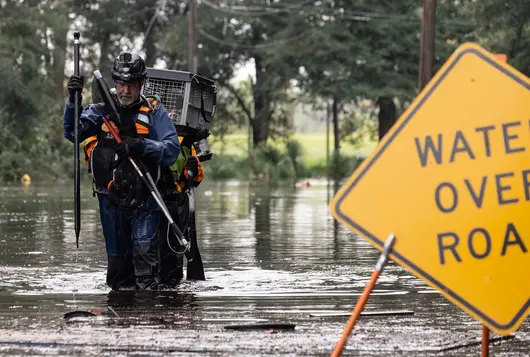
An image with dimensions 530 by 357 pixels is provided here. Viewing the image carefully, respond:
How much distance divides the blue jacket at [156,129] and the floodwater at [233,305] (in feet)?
3.37

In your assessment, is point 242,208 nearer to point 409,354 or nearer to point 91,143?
point 91,143

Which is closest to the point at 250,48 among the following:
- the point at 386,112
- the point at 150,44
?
the point at 150,44

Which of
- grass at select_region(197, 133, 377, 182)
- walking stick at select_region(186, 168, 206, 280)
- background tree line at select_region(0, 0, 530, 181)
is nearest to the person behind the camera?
walking stick at select_region(186, 168, 206, 280)

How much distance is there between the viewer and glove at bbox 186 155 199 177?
35.5 feet

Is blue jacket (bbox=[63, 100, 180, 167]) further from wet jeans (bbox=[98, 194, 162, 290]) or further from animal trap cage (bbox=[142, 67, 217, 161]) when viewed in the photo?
animal trap cage (bbox=[142, 67, 217, 161])

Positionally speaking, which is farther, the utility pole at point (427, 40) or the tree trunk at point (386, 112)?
the tree trunk at point (386, 112)

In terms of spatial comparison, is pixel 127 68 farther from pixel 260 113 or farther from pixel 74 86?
pixel 260 113

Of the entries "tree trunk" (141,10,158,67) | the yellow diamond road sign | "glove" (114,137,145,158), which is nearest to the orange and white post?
the yellow diamond road sign

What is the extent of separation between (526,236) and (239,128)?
62684 mm

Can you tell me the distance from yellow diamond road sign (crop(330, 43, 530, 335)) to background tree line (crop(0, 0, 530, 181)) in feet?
80.9

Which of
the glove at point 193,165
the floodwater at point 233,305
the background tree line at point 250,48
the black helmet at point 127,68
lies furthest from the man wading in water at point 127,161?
the background tree line at point 250,48

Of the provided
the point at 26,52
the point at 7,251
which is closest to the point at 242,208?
the point at 7,251

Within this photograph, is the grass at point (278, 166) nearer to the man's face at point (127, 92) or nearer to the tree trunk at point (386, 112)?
the tree trunk at point (386, 112)

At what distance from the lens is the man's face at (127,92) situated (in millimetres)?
9953
